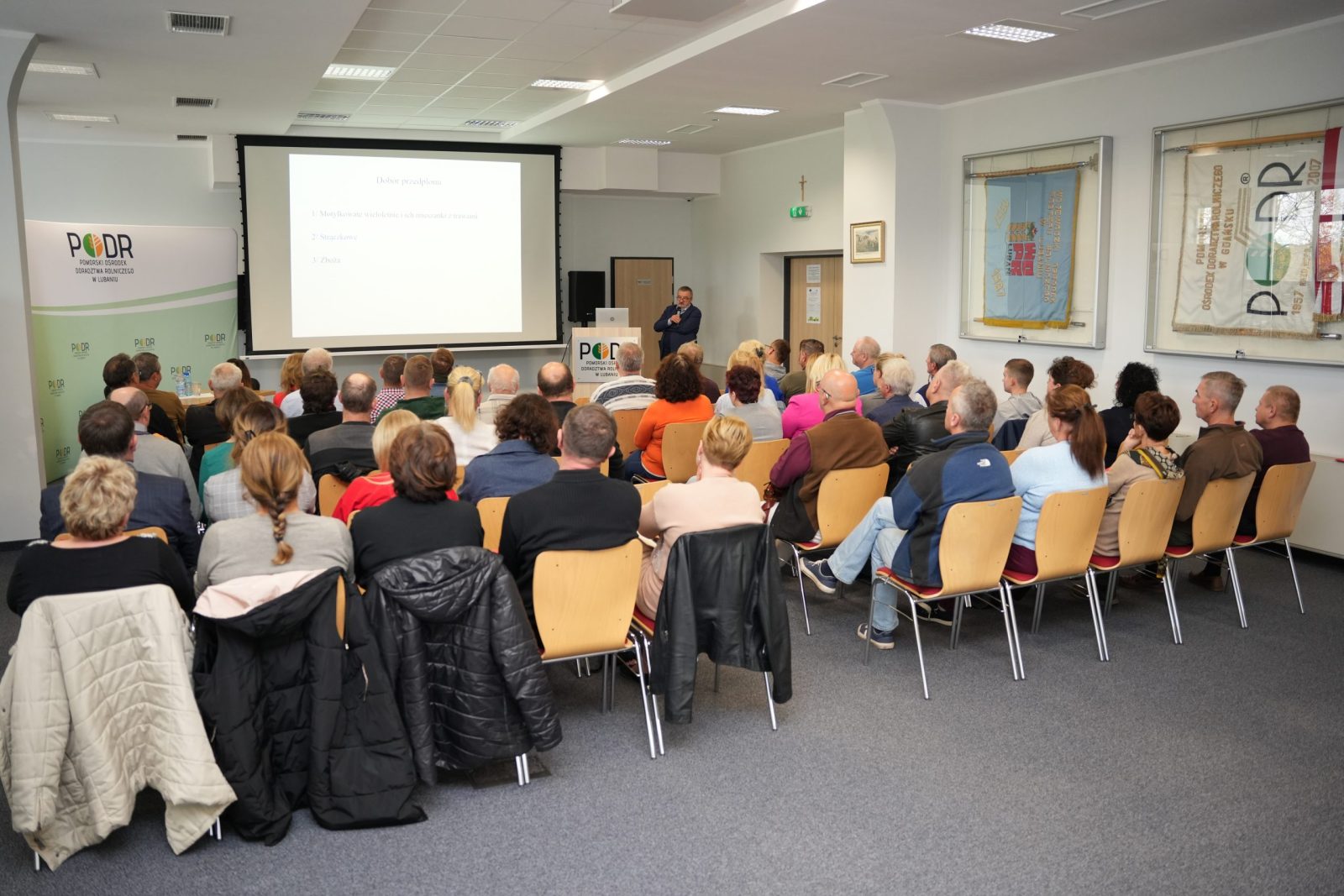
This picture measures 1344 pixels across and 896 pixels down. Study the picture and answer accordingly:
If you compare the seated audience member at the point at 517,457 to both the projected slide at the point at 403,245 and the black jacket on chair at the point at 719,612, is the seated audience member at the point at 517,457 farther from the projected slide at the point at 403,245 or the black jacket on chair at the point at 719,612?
the projected slide at the point at 403,245

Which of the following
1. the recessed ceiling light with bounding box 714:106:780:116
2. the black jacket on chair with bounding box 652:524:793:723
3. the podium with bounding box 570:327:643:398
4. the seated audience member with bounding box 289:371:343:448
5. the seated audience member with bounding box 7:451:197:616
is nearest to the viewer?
the seated audience member with bounding box 7:451:197:616

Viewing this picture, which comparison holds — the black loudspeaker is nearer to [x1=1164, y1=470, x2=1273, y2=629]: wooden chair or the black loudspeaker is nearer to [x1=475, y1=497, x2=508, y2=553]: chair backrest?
[x1=1164, y1=470, x2=1273, y2=629]: wooden chair

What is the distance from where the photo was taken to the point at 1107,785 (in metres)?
3.43

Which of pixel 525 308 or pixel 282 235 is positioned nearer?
pixel 282 235

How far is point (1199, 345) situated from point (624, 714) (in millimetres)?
5141

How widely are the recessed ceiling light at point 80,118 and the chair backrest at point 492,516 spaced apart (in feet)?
27.3

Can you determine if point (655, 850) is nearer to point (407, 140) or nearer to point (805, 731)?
point (805, 731)

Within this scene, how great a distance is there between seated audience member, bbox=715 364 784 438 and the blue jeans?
1.12 metres

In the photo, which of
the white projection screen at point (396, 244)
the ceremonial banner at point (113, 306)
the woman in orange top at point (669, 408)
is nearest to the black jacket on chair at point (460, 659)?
the woman in orange top at point (669, 408)

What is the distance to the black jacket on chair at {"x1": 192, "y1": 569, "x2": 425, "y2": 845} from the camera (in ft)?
9.58

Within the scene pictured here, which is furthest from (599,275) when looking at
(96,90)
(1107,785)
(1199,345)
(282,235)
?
(1107,785)

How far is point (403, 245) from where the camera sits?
37.0 feet

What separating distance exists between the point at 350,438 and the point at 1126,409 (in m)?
4.13

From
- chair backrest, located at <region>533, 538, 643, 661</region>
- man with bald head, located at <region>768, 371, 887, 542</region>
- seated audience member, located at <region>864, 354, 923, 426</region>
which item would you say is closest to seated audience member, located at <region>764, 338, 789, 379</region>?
seated audience member, located at <region>864, 354, 923, 426</region>
